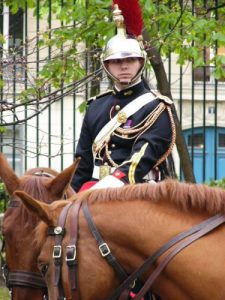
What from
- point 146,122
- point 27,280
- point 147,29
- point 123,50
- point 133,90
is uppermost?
point 147,29

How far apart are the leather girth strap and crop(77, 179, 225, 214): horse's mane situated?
0.21 ft

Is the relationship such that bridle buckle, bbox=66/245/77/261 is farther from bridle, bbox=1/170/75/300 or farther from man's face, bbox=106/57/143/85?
man's face, bbox=106/57/143/85

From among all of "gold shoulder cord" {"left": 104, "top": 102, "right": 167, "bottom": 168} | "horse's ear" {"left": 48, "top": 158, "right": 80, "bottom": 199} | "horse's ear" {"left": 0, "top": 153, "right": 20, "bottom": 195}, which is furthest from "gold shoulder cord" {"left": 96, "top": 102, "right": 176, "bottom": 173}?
"horse's ear" {"left": 0, "top": 153, "right": 20, "bottom": 195}

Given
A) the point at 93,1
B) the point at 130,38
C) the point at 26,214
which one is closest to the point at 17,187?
the point at 26,214

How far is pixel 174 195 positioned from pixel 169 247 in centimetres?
26

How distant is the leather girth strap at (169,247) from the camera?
419 cm

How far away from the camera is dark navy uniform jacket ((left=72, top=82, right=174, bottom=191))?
17.7 ft

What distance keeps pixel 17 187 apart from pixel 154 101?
0.98 metres

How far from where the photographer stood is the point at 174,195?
432 centimetres

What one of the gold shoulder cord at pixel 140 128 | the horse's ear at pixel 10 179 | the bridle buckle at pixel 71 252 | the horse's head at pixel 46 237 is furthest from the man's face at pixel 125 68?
the bridle buckle at pixel 71 252

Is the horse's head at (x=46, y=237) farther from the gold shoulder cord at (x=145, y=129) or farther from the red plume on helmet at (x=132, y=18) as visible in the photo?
the red plume on helmet at (x=132, y=18)

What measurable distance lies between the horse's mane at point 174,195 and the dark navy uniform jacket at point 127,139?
2.85ft

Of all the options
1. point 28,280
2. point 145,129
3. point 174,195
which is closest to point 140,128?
point 145,129

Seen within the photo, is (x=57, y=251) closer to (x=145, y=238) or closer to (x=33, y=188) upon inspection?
(x=145, y=238)
